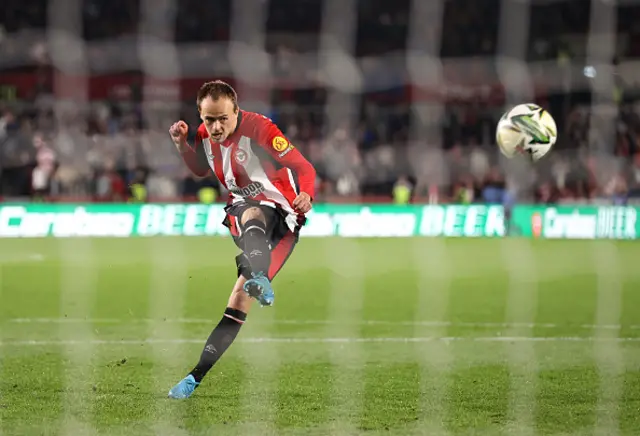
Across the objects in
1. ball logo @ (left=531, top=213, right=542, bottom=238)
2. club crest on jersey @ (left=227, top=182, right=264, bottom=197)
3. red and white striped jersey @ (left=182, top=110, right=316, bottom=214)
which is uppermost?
ball logo @ (left=531, top=213, right=542, bottom=238)

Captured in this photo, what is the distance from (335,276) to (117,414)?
937 cm

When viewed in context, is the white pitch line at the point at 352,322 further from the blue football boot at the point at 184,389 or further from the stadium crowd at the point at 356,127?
the stadium crowd at the point at 356,127

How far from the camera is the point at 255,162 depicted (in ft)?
21.8

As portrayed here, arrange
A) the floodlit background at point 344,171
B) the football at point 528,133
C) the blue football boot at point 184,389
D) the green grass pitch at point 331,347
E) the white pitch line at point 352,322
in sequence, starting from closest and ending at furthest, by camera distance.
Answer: the green grass pitch at point 331,347
the blue football boot at point 184,389
the football at point 528,133
the white pitch line at point 352,322
the floodlit background at point 344,171

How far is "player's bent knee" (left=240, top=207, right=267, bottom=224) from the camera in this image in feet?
21.5

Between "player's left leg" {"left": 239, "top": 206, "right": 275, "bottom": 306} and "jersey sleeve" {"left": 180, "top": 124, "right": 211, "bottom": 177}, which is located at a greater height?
"jersey sleeve" {"left": 180, "top": 124, "right": 211, "bottom": 177}

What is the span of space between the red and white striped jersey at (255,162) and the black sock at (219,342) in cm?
74

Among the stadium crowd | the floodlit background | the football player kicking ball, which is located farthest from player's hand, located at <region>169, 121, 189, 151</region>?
the stadium crowd

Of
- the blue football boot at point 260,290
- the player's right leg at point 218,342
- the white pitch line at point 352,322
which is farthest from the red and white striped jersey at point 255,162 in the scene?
the white pitch line at point 352,322

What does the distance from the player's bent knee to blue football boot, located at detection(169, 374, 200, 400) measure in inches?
38.9

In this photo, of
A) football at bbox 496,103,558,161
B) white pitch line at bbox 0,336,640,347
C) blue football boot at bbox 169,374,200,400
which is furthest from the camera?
football at bbox 496,103,558,161

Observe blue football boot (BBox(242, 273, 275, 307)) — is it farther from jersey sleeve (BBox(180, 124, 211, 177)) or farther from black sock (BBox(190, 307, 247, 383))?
jersey sleeve (BBox(180, 124, 211, 177))

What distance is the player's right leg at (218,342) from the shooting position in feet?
20.5

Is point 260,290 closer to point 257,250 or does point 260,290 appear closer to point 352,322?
point 257,250
